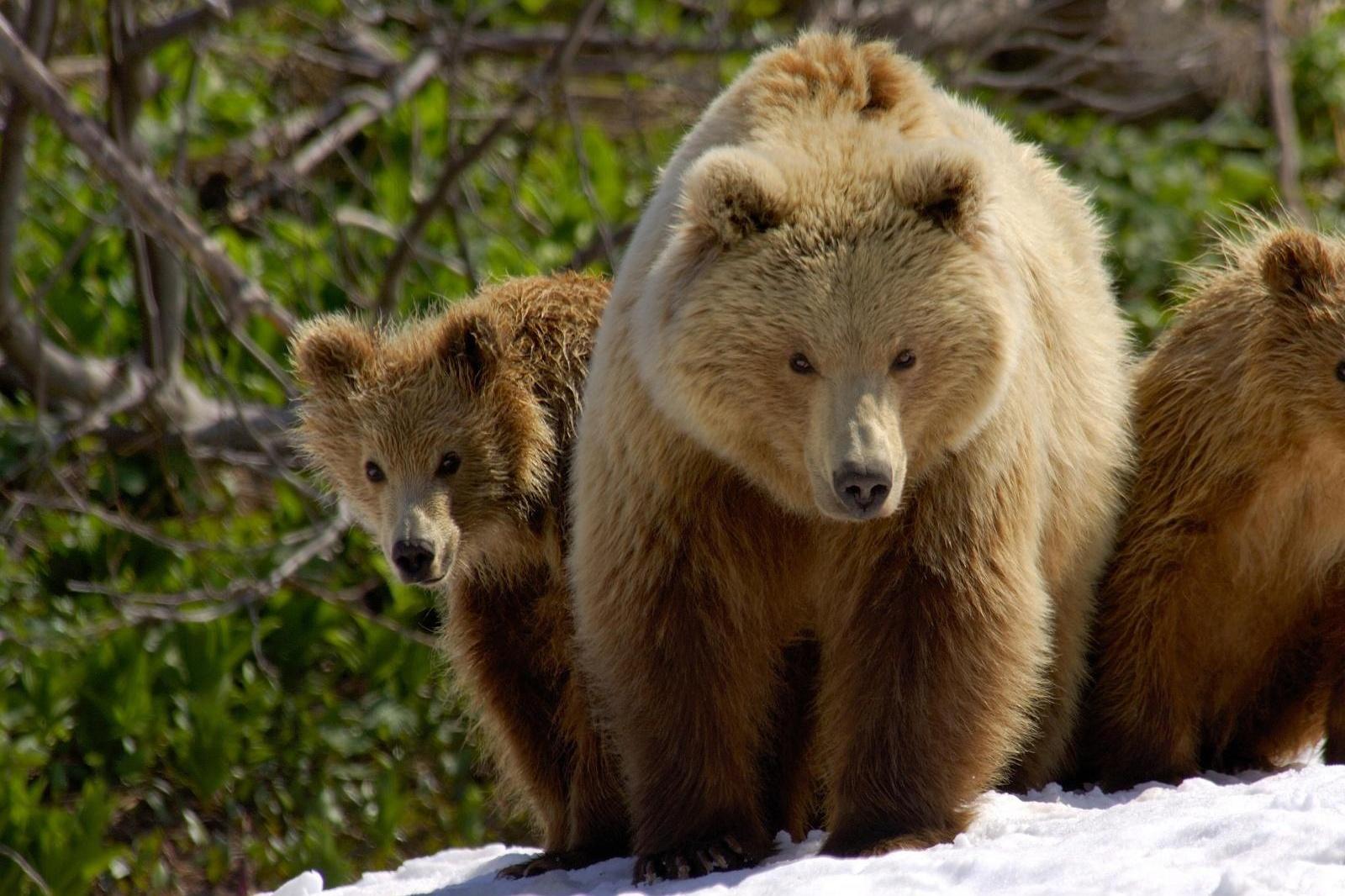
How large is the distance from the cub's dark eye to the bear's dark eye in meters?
1.17

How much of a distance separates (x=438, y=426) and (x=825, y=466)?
136 centimetres

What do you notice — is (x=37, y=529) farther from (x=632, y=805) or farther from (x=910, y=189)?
(x=910, y=189)

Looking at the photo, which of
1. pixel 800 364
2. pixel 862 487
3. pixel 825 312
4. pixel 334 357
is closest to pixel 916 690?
pixel 862 487

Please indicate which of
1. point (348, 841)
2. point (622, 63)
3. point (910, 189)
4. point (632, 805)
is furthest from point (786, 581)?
point (622, 63)

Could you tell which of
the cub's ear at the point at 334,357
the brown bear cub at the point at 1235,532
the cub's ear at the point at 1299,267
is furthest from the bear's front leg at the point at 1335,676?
the cub's ear at the point at 334,357

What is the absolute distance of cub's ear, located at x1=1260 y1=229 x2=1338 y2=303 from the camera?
509 cm

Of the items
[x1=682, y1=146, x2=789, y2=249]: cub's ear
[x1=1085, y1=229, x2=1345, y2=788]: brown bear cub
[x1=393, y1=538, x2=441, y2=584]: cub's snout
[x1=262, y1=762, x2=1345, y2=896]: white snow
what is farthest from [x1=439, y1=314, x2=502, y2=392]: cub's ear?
[x1=1085, y1=229, x2=1345, y2=788]: brown bear cub

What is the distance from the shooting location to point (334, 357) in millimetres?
5121

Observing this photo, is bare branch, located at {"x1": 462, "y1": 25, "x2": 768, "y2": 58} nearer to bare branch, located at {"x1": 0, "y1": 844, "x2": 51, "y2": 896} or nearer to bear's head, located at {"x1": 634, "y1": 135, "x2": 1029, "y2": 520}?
bare branch, located at {"x1": 0, "y1": 844, "x2": 51, "y2": 896}

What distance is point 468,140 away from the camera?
428 inches

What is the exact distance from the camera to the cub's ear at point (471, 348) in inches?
195

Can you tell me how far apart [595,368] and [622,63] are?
14.9ft

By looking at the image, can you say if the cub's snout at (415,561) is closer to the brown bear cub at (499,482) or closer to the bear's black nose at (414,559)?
the bear's black nose at (414,559)

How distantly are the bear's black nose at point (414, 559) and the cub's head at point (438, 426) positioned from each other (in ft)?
0.30
